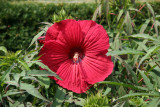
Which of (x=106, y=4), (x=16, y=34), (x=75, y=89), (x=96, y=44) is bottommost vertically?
(x=16, y=34)

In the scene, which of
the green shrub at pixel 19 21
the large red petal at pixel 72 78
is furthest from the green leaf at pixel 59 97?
the green shrub at pixel 19 21

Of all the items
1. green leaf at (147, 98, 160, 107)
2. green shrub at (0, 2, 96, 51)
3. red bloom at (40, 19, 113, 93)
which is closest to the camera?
green leaf at (147, 98, 160, 107)

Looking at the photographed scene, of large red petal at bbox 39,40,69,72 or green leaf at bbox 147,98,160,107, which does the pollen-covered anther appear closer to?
large red petal at bbox 39,40,69,72

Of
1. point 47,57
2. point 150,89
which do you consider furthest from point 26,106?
point 150,89

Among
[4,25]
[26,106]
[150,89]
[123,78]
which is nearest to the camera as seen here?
[150,89]

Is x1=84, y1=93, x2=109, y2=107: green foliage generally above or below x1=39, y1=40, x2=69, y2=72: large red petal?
below

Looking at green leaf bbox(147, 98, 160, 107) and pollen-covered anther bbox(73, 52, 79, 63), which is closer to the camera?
green leaf bbox(147, 98, 160, 107)

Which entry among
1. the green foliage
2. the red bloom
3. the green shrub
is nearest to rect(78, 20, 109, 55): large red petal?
the red bloom

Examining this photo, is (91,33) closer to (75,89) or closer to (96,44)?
(96,44)
